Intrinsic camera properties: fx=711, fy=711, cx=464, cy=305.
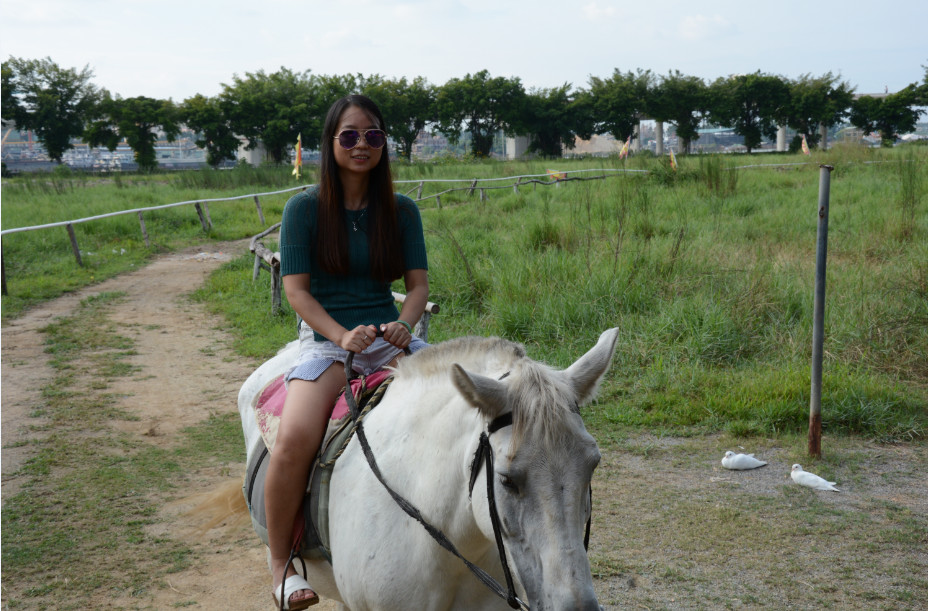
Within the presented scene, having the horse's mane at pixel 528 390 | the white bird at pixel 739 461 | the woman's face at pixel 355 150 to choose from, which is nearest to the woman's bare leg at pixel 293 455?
the horse's mane at pixel 528 390

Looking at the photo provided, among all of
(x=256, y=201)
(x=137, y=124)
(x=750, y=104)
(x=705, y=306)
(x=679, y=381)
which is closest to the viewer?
(x=679, y=381)

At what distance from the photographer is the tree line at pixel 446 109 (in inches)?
1598

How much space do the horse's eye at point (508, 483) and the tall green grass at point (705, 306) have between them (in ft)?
12.5

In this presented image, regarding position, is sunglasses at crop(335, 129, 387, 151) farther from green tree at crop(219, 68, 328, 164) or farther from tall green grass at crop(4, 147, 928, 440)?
green tree at crop(219, 68, 328, 164)

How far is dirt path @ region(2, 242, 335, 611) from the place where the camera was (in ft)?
11.1

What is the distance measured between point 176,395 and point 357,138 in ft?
14.9

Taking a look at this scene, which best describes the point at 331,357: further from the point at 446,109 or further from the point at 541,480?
the point at 446,109

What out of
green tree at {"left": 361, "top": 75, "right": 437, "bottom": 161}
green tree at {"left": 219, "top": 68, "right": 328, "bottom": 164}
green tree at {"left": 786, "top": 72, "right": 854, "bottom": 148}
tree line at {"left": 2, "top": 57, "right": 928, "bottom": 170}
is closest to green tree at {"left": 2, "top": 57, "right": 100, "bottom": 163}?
tree line at {"left": 2, "top": 57, "right": 928, "bottom": 170}

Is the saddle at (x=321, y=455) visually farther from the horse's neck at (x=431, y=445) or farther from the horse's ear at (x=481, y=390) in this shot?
the horse's ear at (x=481, y=390)

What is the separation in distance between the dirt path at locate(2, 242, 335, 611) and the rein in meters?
1.56

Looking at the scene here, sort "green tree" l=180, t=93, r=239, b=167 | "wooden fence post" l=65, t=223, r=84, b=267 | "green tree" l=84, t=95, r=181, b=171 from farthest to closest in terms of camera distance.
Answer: "green tree" l=180, t=93, r=239, b=167
"green tree" l=84, t=95, r=181, b=171
"wooden fence post" l=65, t=223, r=84, b=267

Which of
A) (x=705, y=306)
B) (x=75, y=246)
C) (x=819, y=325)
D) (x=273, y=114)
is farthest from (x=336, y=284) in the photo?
(x=273, y=114)

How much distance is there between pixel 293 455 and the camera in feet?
6.95

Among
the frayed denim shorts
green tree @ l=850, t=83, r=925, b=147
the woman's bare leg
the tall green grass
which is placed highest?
green tree @ l=850, t=83, r=925, b=147
